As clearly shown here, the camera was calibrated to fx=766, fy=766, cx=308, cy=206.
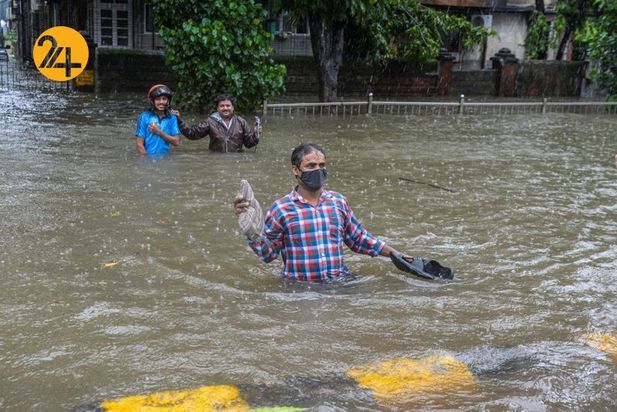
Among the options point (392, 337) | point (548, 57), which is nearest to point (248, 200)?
point (392, 337)

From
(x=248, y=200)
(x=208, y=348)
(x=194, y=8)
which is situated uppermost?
(x=194, y=8)

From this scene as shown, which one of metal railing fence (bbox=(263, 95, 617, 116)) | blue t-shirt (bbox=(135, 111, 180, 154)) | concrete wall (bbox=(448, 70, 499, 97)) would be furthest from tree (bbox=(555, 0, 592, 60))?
blue t-shirt (bbox=(135, 111, 180, 154))

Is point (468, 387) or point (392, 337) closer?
point (468, 387)

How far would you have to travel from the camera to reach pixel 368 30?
20.0 metres

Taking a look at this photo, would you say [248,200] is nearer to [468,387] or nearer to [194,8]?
[468,387]

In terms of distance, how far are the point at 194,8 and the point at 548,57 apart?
2280 cm

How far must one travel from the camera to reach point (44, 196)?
901 centimetres

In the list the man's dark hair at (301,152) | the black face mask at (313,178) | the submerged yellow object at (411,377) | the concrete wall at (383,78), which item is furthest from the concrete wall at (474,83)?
the submerged yellow object at (411,377)

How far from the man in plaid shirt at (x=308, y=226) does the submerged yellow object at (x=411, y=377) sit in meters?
1.22

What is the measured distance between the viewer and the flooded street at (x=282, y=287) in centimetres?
446

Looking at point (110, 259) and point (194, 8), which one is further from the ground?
point (194, 8)

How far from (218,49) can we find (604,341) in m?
13.2

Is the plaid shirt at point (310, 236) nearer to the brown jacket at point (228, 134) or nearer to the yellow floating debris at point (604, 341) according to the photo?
the yellow floating debris at point (604, 341)

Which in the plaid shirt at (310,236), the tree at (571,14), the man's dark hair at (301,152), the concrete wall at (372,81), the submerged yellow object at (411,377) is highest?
the tree at (571,14)
